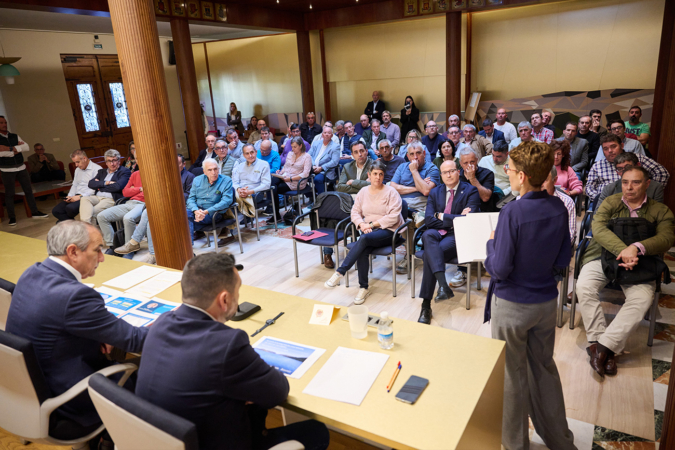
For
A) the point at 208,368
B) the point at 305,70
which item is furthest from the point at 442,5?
the point at 208,368

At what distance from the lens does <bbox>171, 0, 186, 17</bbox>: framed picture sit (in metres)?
8.55

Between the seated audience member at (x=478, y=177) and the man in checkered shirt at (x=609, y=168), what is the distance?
117 cm

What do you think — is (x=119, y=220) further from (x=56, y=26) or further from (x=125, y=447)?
(x=56, y=26)

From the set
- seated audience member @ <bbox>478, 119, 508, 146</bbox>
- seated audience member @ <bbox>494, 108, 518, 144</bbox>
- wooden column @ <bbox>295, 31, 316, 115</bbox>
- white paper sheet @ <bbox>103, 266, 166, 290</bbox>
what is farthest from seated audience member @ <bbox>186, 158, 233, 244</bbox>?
wooden column @ <bbox>295, 31, 316, 115</bbox>

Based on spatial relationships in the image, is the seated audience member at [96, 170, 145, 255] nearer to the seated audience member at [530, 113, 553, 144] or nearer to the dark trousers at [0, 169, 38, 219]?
the dark trousers at [0, 169, 38, 219]

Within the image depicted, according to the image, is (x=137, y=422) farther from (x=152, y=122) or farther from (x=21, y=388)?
(x=152, y=122)

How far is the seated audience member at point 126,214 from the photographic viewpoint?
222 inches

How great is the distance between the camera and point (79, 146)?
1162 centimetres

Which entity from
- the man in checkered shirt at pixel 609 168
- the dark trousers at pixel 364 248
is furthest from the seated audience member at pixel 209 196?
the man in checkered shirt at pixel 609 168

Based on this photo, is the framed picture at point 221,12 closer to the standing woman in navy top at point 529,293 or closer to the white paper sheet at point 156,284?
the white paper sheet at point 156,284

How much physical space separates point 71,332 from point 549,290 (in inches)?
85.7

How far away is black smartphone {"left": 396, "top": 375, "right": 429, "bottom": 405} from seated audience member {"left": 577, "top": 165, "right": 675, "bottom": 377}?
1.82 m

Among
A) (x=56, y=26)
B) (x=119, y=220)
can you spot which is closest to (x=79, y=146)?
(x=56, y=26)

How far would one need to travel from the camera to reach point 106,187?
237 inches
